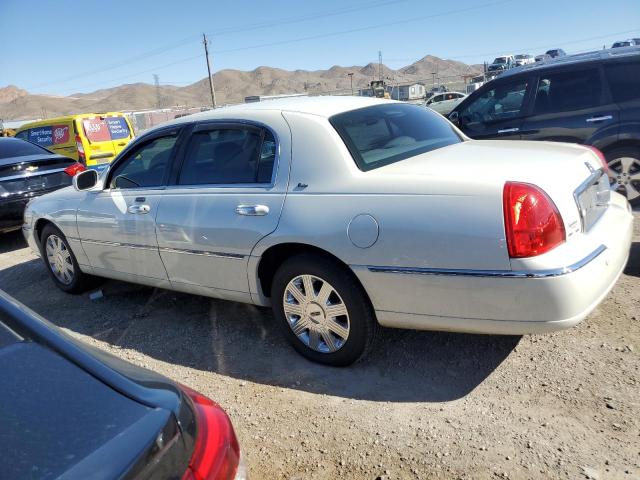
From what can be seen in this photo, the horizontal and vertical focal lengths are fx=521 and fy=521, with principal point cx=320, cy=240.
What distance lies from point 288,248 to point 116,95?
125 meters

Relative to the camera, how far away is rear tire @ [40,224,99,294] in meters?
5.02

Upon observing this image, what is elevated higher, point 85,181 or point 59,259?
point 85,181

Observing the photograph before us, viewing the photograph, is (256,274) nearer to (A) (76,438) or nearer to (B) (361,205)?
(B) (361,205)

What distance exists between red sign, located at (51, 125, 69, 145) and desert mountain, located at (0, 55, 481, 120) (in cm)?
7401

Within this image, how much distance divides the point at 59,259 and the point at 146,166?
167 cm

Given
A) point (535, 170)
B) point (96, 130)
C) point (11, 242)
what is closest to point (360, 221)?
point (535, 170)

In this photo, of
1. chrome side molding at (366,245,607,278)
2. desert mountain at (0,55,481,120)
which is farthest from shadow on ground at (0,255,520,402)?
desert mountain at (0,55,481,120)

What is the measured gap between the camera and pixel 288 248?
326 centimetres

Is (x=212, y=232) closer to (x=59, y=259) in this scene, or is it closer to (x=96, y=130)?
(x=59, y=259)

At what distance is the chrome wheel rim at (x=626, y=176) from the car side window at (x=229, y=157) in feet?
14.2

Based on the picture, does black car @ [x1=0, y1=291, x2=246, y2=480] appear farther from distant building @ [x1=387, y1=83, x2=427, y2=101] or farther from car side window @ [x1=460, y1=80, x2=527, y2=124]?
distant building @ [x1=387, y1=83, x2=427, y2=101]

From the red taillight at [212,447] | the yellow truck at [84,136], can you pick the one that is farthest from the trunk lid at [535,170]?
the yellow truck at [84,136]

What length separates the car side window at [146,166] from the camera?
407 cm

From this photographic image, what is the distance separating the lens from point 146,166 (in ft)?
14.0
